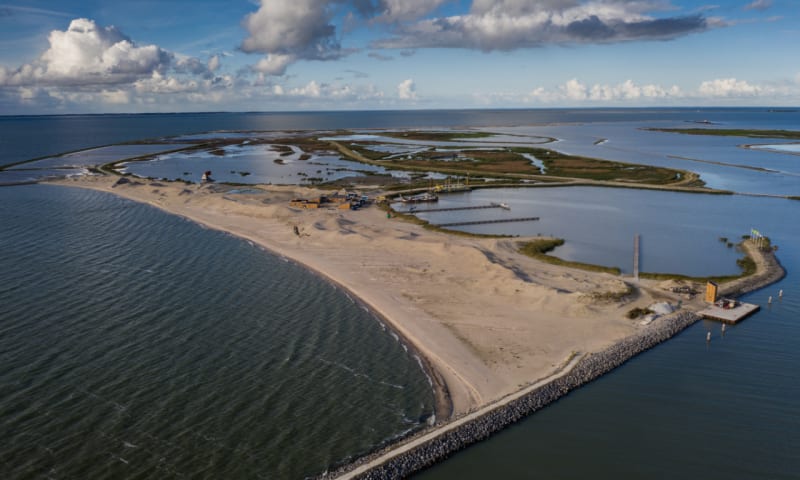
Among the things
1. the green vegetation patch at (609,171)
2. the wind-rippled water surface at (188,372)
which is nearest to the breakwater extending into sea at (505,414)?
the wind-rippled water surface at (188,372)

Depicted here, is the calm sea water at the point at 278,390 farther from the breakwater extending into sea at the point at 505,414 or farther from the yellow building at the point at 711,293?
the yellow building at the point at 711,293

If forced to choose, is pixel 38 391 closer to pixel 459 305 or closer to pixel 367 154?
pixel 459 305

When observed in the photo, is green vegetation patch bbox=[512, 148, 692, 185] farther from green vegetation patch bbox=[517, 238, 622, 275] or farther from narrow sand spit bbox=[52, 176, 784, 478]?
green vegetation patch bbox=[517, 238, 622, 275]

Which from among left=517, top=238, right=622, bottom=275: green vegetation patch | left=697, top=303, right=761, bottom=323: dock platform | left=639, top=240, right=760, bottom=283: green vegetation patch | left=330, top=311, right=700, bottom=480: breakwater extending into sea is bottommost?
left=330, top=311, right=700, bottom=480: breakwater extending into sea

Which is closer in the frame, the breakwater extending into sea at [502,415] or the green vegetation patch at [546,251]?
the breakwater extending into sea at [502,415]

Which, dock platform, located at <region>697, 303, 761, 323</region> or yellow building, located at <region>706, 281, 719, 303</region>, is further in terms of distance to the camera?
yellow building, located at <region>706, 281, 719, 303</region>

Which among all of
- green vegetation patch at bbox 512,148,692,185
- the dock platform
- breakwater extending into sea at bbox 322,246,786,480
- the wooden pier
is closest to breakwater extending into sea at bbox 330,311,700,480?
breakwater extending into sea at bbox 322,246,786,480
